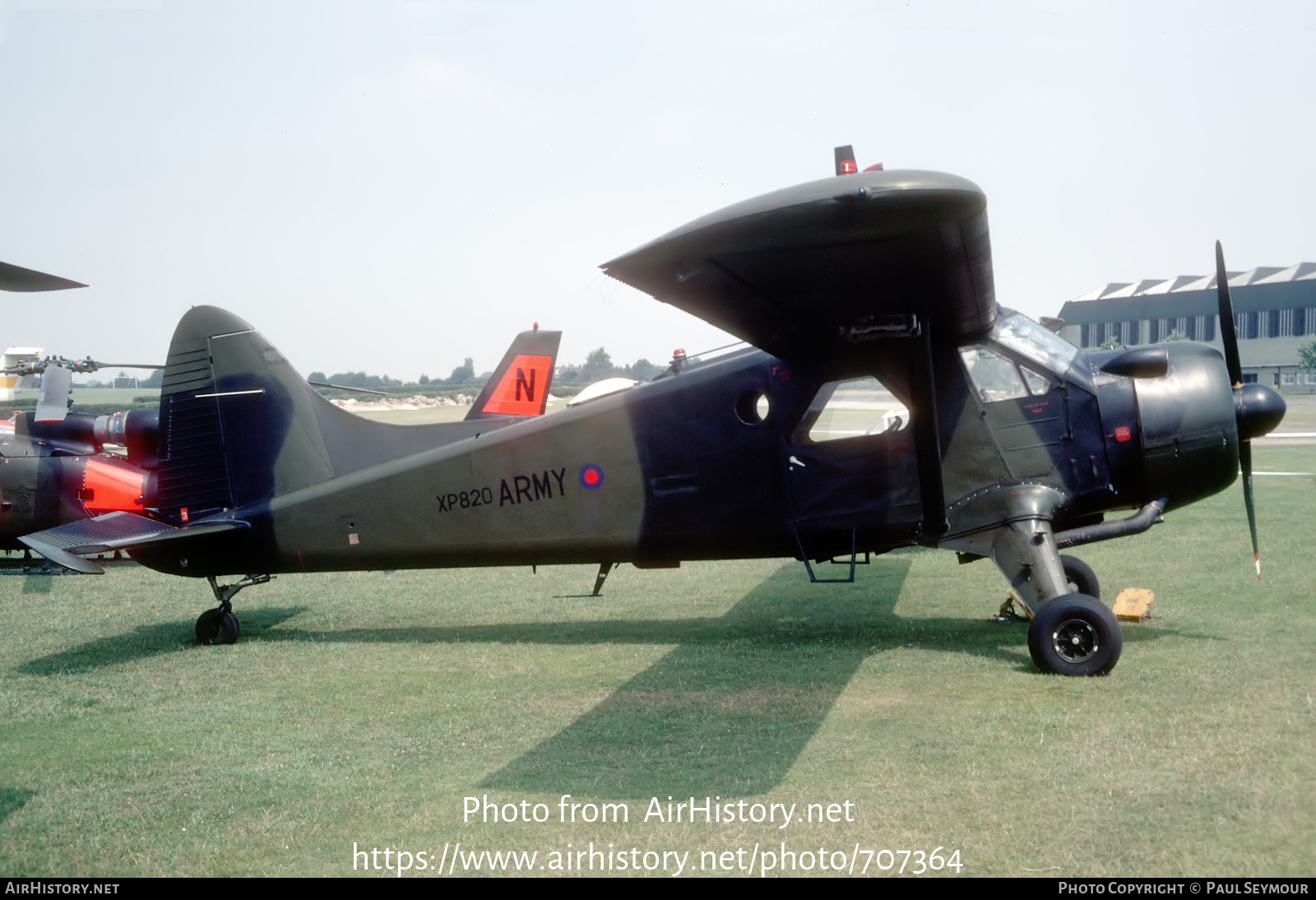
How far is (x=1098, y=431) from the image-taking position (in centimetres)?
743

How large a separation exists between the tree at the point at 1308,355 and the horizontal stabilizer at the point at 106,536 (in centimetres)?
8438

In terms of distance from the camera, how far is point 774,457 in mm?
7902

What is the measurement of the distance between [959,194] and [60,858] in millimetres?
4959

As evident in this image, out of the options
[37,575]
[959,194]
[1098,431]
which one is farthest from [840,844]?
[37,575]

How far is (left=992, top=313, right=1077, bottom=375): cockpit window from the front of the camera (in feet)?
24.7

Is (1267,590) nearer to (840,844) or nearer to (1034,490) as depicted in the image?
(1034,490)

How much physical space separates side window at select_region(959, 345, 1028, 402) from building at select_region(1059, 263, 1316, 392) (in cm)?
6781

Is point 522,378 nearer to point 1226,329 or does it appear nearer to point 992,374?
point 992,374

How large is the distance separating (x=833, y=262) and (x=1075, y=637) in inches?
132

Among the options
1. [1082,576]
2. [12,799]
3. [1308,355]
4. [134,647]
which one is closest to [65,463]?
[134,647]

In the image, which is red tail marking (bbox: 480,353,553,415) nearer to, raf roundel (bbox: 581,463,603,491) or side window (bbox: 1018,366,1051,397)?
raf roundel (bbox: 581,463,603,491)

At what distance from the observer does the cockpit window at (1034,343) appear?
24.7 feet

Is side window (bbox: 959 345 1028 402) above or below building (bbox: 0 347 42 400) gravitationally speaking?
below

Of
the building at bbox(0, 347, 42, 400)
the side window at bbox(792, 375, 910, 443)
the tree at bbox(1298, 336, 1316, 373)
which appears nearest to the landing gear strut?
the side window at bbox(792, 375, 910, 443)
